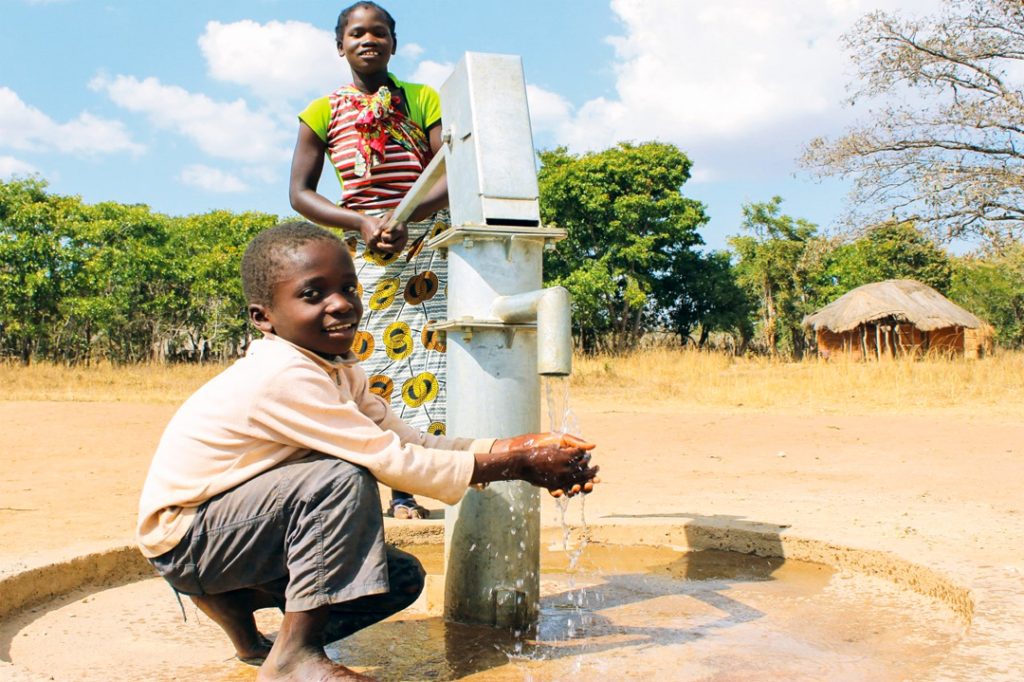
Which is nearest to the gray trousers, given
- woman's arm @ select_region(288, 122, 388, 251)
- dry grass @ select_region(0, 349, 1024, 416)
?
woman's arm @ select_region(288, 122, 388, 251)

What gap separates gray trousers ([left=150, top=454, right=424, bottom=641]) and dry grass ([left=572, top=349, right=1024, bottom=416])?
9761mm

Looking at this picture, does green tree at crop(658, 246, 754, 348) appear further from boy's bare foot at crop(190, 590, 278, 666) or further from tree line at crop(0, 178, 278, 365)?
boy's bare foot at crop(190, 590, 278, 666)

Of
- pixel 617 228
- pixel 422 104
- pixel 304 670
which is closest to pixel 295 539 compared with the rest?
pixel 304 670

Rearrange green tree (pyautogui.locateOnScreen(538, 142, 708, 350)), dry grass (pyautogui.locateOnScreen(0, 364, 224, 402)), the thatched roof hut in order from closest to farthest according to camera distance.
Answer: dry grass (pyautogui.locateOnScreen(0, 364, 224, 402)) < the thatched roof hut < green tree (pyautogui.locateOnScreen(538, 142, 708, 350))

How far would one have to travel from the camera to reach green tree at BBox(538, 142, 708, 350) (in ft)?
76.2

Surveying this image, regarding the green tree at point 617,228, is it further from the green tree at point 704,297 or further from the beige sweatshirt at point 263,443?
the beige sweatshirt at point 263,443

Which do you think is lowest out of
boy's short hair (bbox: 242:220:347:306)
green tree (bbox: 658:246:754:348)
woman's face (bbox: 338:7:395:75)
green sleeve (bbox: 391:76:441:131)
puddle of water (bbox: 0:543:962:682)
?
puddle of water (bbox: 0:543:962:682)

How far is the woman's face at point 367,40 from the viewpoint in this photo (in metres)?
3.09

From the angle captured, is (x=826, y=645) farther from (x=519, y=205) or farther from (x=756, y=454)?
(x=756, y=454)

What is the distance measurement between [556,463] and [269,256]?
0.70 m

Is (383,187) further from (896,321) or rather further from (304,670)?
(896,321)

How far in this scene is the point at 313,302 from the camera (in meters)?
1.83

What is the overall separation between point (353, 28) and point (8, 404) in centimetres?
841

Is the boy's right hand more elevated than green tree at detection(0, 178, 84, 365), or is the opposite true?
green tree at detection(0, 178, 84, 365)
